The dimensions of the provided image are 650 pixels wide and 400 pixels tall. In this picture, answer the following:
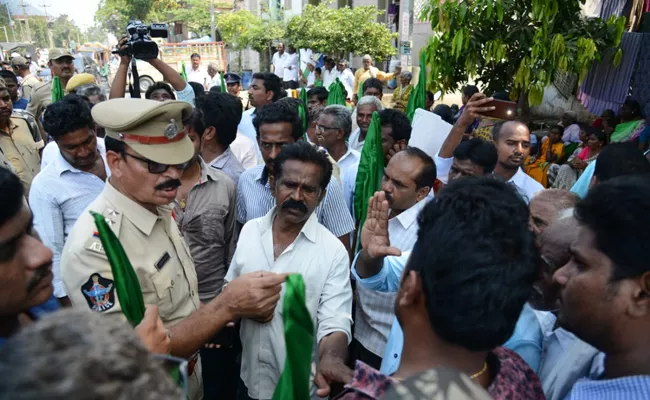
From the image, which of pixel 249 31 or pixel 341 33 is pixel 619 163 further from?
pixel 249 31

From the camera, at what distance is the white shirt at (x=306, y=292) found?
6.78 ft

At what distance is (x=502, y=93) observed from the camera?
601 cm

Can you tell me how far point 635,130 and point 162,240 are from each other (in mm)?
6314

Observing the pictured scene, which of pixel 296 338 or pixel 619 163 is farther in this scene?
pixel 619 163

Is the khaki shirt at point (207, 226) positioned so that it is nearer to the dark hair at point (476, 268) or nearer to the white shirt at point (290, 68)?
the dark hair at point (476, 268)

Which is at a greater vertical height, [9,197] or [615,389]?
[9,197]

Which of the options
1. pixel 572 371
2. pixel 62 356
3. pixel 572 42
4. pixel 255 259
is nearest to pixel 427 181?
pixel 255 259

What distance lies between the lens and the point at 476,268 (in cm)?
111

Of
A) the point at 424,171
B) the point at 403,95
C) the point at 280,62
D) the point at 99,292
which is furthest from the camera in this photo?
the point at 280,62

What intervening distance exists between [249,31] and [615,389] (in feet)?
62.6

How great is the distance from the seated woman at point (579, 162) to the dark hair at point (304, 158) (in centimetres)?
390

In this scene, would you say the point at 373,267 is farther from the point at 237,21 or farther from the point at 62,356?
the point at 237,21

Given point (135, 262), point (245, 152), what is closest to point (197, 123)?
point (245, 152)

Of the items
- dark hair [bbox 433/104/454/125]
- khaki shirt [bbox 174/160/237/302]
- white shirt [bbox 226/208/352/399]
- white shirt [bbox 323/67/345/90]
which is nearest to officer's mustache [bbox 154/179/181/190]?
white shirt [bbox 226/208/352/399]
